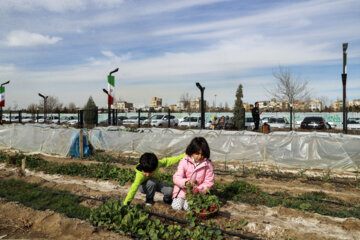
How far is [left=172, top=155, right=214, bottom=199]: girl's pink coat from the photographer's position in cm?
477

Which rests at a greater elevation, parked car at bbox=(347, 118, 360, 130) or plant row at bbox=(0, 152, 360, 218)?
parked car at bbox=(347, 118, 360, 130)

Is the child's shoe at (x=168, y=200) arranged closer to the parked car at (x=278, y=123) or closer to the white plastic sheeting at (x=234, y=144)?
the white plastic sheeting at (x=234, y=144)

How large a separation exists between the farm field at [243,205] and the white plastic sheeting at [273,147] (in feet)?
2.13

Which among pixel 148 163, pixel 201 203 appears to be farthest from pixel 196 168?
pixel 148 163

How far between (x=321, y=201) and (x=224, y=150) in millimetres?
4870

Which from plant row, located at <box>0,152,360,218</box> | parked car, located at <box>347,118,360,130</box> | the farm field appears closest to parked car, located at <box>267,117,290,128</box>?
parked car, located at <box>347,118,360,130</box>

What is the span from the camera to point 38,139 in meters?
13.0

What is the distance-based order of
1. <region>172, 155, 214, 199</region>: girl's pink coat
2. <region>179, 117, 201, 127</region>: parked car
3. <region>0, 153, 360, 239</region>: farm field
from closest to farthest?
<region>0, 153, 360, 239</region>: farm field < <region>172, 155, 214, 199</region>: girl's pink coat < <region>179, 117, 201, 127</region>: parked car

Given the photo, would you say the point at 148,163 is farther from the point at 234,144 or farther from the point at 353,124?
the point at 353,124

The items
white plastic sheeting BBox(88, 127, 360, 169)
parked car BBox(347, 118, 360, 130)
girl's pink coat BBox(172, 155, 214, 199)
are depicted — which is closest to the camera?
girl's pink coat BBox(172, 155, 214, 199)

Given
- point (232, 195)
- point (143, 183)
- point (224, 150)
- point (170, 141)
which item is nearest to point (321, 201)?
point (232, 195)

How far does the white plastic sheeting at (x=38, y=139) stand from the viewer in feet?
39.2

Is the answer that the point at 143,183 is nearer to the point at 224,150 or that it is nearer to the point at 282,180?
the point at 282,180

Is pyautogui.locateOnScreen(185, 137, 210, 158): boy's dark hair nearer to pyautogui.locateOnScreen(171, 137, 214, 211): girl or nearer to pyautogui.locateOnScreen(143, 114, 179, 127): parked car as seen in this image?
pyautogui.locateOnScreen(171, 137, 214, 211): girl
